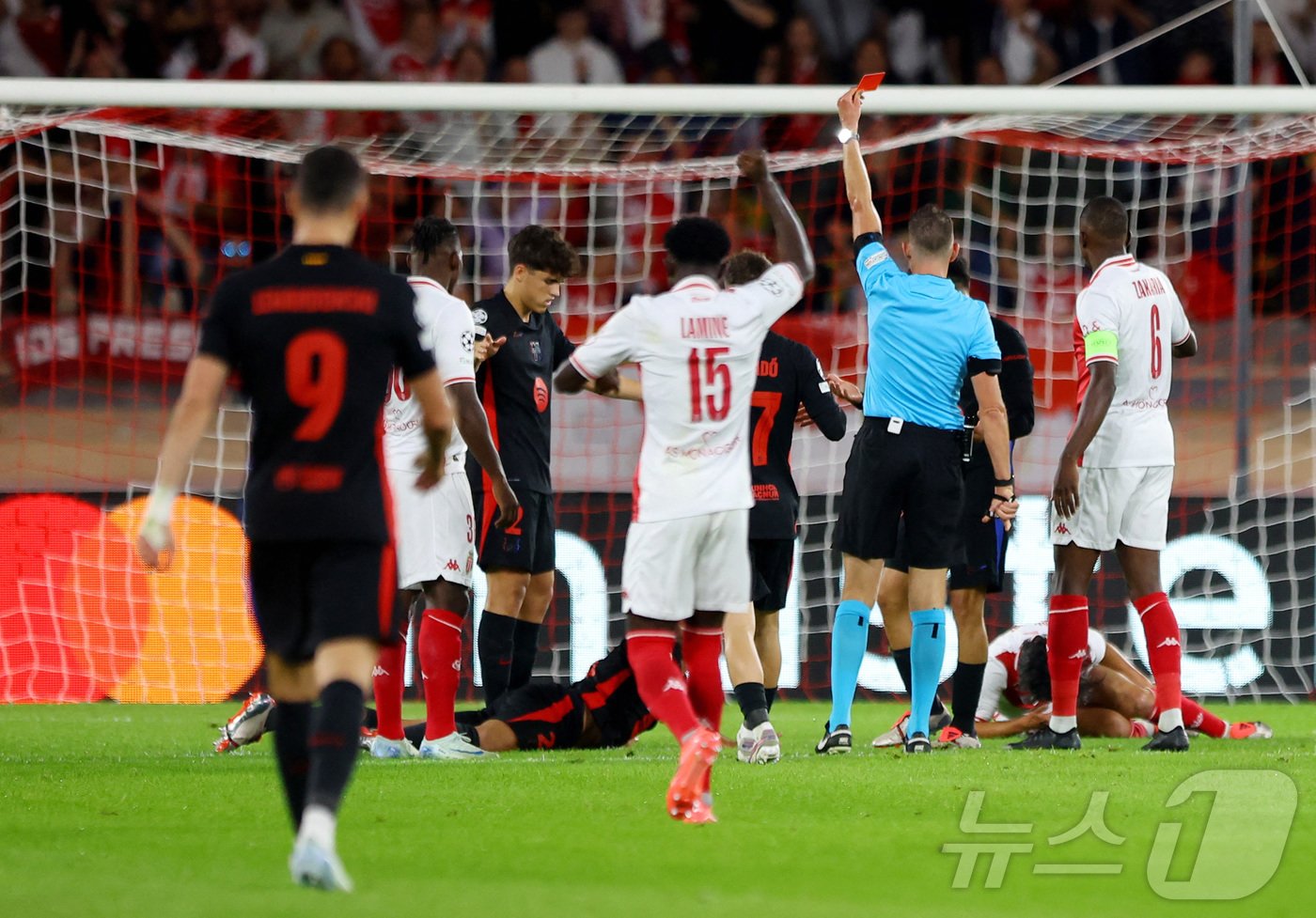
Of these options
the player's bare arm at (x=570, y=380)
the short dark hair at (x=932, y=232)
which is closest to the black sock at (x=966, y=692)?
the short dark hair at (x=932, y=232)

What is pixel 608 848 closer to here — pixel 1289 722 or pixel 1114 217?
pixel 1114 217

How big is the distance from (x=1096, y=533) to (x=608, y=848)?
342 cm

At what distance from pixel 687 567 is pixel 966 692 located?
2.54m

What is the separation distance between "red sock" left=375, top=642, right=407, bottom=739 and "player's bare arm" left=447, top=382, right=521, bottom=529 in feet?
2.21

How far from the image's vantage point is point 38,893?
13.1ft

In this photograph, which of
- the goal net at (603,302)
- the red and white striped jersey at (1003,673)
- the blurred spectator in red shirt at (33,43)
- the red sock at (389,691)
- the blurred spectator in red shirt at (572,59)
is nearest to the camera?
the red sock at (389,691)

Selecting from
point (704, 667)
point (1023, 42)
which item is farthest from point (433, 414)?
point (1023, 42)

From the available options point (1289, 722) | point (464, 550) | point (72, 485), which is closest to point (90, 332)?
point (72, 485)

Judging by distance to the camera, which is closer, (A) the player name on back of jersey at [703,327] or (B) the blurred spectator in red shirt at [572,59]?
(A) the player name on back of jersey at [703,327]

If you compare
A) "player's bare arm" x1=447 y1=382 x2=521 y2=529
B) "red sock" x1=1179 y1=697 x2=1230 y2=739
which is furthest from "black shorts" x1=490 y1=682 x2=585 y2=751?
"red sock" x1=1179 y1=697 x2=1230 y2=739

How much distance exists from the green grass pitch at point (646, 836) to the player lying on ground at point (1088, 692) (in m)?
0.82

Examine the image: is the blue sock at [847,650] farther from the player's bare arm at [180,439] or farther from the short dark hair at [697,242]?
the player's bare arm at [180,439]

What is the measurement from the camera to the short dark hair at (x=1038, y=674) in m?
8.23

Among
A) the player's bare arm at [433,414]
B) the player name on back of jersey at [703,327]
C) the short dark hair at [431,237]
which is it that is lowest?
the player's bare arm at [433,414]
